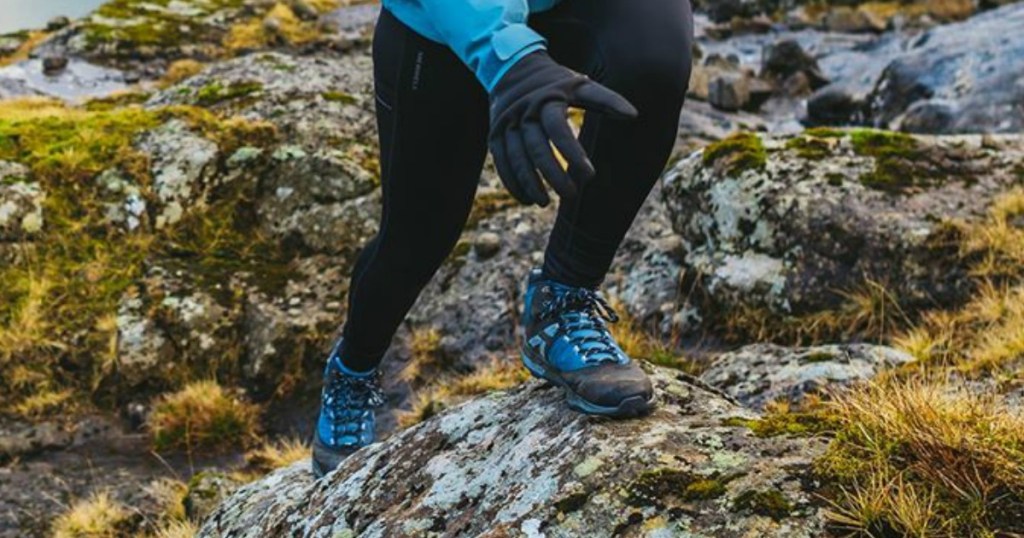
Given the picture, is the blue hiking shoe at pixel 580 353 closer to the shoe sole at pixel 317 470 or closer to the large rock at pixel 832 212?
the shoe sole at pixel 317 470

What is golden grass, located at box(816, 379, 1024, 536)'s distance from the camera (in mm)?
2102

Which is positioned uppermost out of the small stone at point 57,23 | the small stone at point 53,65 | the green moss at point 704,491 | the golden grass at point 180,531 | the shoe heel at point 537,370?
the green moss at point 704,491

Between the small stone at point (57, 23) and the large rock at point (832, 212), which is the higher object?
the large rock at point (832, 212)

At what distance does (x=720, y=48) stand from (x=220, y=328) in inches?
817

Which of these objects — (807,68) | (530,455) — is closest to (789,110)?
(807,68)

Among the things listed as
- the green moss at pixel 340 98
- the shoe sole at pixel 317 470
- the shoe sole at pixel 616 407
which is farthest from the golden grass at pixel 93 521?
the green moss at pixel 340 98

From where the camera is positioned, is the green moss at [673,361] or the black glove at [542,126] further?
the green moss at [673,361]

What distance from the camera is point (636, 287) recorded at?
7.64m

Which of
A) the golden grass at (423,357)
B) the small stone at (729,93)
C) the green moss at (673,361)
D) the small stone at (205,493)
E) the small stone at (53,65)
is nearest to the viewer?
the small stone at (205,493)

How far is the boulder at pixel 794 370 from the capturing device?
4.91 metres

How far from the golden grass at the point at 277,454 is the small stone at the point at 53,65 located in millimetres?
15668

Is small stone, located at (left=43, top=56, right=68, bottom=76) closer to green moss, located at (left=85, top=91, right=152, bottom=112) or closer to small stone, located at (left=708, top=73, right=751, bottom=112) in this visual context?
green moss, located at (left=85, top=91, right=152, bottom=112)

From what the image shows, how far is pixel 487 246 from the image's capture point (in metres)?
8.59

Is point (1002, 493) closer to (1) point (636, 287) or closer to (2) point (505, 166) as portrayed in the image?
(2) point (505, 166)
